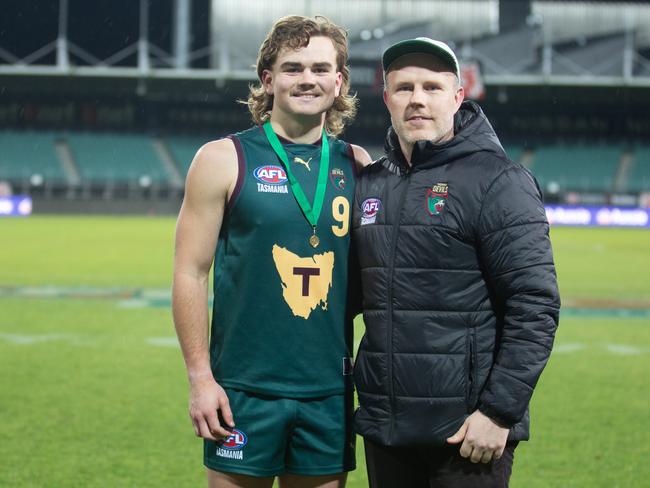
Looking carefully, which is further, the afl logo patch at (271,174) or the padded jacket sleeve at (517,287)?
the afl logo patch at (271,174)

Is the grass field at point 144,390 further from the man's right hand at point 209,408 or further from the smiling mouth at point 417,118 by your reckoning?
the smiling mouth at point 417,118

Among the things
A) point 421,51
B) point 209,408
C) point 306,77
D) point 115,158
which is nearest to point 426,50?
point 421,51

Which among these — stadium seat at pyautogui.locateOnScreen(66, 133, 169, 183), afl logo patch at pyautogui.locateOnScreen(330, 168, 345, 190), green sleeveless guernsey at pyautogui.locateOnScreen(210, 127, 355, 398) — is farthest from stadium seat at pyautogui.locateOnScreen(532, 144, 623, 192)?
green sleeveless guernsey at pyautogui.locateOnScreen(210, 127, 355, 398)

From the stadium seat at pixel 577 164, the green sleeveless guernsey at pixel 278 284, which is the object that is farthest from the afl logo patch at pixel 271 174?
the stadium seat at pixel 577 164

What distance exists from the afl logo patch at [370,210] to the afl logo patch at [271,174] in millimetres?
292

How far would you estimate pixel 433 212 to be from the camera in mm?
2766

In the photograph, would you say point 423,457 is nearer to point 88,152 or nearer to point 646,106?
point 88,152

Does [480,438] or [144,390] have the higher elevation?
[480,438]

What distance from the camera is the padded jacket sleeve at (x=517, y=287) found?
264cm

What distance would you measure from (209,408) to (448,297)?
2.81 feet

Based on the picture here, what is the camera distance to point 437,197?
9.09 ft

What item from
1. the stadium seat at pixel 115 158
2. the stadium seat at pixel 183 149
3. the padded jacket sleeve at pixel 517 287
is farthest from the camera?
the stadium seat at pixel 183 149

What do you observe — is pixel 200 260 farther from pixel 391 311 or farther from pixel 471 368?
pixel 471 368

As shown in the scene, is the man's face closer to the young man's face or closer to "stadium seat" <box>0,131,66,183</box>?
the young man's face
